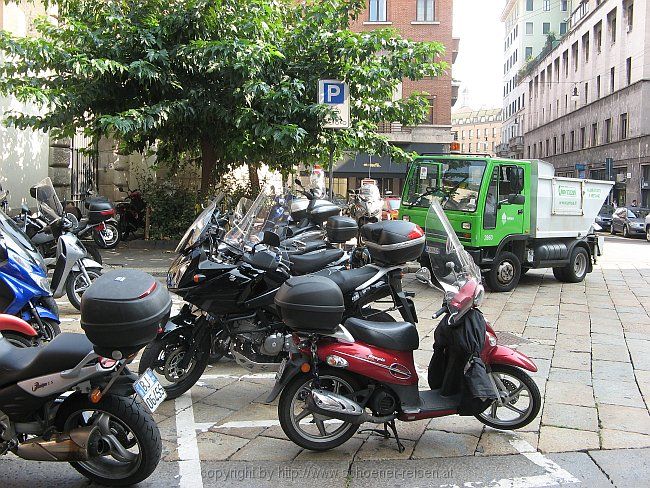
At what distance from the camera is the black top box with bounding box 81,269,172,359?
3.20 metres

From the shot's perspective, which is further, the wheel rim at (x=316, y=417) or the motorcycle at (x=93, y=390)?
the wheel rim at (x=316, y=417)

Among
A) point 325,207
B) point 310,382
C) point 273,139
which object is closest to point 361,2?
point 273,139

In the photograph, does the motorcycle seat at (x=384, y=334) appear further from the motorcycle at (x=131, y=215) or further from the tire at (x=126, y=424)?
the motorcycle at (x=131, y=215)

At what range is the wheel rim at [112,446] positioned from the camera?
11.0 feet

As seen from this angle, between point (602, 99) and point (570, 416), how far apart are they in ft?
143

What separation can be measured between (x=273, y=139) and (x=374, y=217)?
316cm

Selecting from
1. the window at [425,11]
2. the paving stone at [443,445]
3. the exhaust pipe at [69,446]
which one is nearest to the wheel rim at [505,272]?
the paving stone at [443,445]

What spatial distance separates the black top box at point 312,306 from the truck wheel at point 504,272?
265 inches

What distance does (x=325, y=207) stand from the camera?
791 cm

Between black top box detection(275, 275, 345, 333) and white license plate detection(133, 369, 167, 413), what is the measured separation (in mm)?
896

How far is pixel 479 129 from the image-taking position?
389ft

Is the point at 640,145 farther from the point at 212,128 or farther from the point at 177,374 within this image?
the point at 177,374

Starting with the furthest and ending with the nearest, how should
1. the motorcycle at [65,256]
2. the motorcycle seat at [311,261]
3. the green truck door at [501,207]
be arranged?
the green truck door at [501,207]
the motorcycle at [65,256]
the motorcycle seat at [311,261]

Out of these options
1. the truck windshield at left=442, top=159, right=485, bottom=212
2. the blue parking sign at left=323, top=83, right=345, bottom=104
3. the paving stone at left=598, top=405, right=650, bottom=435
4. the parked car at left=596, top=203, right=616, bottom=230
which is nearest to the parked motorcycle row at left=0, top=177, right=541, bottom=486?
the paving stone at left=598, top=405, right=650, bottom=435
